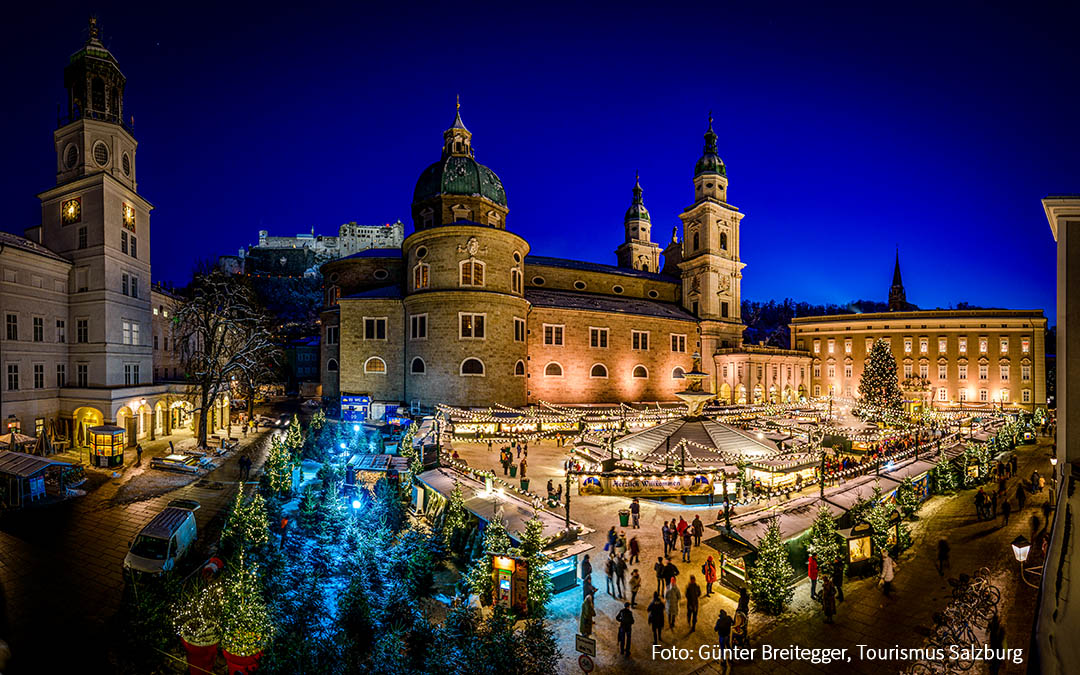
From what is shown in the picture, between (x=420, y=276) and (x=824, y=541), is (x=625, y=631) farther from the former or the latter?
(x=420, y=276)

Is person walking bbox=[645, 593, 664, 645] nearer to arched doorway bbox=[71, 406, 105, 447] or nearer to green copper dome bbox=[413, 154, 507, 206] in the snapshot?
arched doorway bbox=[71, 406, 105, 447]

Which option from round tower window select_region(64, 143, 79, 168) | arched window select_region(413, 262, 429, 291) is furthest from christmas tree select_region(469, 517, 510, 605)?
round tower window select_region(64, 143, 79, 168)

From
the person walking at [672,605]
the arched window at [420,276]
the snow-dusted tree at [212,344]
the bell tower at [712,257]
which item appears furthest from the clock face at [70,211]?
the bell tower at [712,257]

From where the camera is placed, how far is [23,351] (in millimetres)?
24031

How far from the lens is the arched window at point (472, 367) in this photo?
3400 cm

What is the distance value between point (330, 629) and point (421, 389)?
86.1 feet

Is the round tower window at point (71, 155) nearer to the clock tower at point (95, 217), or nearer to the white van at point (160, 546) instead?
the clock tower at point (95, 217)

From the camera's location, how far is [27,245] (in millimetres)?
25188

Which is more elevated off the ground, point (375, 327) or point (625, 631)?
point (375, 327)

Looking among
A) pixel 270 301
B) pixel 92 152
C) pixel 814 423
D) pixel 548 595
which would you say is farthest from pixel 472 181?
pixel 270 301

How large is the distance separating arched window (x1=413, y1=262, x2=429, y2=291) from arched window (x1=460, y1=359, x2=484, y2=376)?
266 inches

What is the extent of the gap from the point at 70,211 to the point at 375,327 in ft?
59.7

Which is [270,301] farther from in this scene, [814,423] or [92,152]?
[814,423]

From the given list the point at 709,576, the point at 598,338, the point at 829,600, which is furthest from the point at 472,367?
the point at 829,600
